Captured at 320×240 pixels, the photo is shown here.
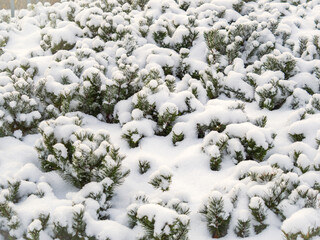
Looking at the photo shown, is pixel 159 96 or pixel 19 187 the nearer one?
pixel 19 187

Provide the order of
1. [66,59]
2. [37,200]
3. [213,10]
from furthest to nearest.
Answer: [213,10] < [66,59] < [37,200]

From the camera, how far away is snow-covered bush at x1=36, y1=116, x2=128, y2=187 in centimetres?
305

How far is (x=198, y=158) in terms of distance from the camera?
3.60 m

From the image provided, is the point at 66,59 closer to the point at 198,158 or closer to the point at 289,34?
the point at 198,158

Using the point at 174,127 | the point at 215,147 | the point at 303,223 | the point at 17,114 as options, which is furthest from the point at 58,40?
the point at 303,223

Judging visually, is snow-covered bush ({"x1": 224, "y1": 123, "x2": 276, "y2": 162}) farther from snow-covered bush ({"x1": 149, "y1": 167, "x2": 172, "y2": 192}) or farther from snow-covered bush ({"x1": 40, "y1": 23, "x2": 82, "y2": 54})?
snow-covered bush ({"x1": 40, "y1": 23, "x2": 82, "y2": 54})

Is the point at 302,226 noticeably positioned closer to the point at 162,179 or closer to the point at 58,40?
the point at 162,179

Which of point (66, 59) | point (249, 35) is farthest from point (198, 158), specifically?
point (249, 35)

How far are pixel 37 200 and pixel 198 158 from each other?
1594 millimetres

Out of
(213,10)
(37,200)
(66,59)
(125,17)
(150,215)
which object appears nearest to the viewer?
(150,215)

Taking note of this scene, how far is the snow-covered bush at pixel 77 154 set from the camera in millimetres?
3047

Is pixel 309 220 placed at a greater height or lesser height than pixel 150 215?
greater

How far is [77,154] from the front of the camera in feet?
9.84

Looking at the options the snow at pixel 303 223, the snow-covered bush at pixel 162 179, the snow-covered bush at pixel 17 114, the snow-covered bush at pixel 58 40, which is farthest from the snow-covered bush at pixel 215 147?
the snow-covered bush at pixel 58 40
